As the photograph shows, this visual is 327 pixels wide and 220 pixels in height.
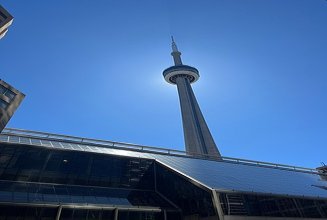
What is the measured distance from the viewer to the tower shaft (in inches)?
3374

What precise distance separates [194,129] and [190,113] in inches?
286

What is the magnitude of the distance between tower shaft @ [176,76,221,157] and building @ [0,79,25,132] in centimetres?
6285

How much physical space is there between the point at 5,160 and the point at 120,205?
1200 cm

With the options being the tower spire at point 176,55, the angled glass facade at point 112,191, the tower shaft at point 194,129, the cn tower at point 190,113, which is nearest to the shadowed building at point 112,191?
the angled glass facade at point 112,191

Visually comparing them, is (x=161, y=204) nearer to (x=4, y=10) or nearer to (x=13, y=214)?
(x=13, y=214)

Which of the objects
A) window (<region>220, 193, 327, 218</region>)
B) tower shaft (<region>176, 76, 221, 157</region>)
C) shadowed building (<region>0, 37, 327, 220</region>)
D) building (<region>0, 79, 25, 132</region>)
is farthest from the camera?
tower shaft (<region>176, 76, 221, 157</region>)

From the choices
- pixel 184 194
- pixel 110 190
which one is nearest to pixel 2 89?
pixel 110 190

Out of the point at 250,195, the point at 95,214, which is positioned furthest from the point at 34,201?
the point at 250,195

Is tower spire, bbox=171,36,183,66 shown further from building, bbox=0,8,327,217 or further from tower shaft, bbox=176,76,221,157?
building, bbox=0,8,327,217

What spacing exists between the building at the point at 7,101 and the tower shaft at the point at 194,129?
62.8 meters

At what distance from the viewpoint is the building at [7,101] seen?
Result: 23848 mm

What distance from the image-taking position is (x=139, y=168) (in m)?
31.7

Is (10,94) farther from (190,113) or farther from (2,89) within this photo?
(190,113)

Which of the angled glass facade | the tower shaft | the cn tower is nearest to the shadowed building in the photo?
the angled glass facade
